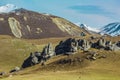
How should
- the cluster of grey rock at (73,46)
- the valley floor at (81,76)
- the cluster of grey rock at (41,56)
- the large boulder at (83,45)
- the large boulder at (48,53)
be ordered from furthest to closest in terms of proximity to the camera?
the large boulder at (48,53)
the cluster of grey rock at (41,56)
the large boulder at (83,45)
the cluster of grey rock at (73,46)
the valley floor at (81,76)

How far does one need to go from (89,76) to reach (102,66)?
1931 cm

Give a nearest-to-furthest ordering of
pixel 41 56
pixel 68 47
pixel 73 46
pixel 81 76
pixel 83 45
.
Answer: pixel 81 76
pixel 73 46
pixel 83 45
pixel 68 47
pixel 41 56

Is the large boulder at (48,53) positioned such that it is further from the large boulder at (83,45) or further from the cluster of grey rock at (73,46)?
the large boulder at (83,45)

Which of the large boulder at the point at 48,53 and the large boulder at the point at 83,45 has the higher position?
the large boulder at the point at 83,45

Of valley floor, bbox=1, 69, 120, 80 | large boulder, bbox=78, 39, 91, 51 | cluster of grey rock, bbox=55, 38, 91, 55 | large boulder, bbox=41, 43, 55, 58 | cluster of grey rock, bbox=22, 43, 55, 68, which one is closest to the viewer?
valley floor, bbox=1, 69, 120, 80

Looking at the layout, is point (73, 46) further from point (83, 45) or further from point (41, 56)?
point (41, 56)

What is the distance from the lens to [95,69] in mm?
120250

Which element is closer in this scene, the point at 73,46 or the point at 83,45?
the point at 73,46

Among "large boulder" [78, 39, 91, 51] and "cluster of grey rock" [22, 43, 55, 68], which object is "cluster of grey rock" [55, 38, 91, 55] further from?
"cluster of grey rock" [22, 43, 55, 68]

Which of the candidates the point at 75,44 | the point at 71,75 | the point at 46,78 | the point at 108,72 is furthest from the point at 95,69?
the point at 75,44

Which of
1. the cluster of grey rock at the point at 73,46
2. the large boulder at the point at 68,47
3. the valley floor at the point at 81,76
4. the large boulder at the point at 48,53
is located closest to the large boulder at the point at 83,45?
the cluster of grey rock at the point at 73,46

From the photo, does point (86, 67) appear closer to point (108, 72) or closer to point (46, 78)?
point (108, 72)

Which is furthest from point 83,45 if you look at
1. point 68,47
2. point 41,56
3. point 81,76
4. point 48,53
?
point 81,76

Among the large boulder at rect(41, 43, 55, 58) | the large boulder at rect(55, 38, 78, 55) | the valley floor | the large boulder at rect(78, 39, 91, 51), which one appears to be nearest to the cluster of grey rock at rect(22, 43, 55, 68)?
the large boulder at rect(41, 43, 55, 58)
